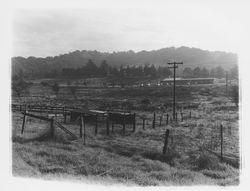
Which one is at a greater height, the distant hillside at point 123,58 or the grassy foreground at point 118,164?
the distant hillside at point 123,58

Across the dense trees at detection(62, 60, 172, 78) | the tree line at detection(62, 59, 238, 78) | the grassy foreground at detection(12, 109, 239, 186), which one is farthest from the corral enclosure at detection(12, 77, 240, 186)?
the dense trees at detection(62, 60, 172, 78)

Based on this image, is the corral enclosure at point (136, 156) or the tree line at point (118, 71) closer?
the corral enclosure at point (136, 156)

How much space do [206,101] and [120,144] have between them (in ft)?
32.9

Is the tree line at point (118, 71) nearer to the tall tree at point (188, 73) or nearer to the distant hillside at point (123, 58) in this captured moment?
the distant hillside at point (123, 58)

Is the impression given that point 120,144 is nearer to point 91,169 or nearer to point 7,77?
point 91,169

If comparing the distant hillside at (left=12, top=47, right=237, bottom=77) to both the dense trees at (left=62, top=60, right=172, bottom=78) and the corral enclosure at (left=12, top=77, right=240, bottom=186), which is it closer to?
the dense trees at (left=62, top=60, right=172, bottom=78)

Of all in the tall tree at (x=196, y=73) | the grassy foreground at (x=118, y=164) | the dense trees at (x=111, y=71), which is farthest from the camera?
the tall tree at (x=196, y=73)

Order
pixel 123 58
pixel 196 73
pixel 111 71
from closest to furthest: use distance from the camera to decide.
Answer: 1. pixel 123 58
2. pixel 111 71
3. pixel 196 73

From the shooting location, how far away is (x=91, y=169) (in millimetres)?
8547

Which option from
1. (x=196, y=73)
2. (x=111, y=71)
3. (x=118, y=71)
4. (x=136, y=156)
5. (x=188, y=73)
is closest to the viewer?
→ (x=136, y=156)

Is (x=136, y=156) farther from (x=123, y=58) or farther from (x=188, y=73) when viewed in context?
(x=188, y=73)

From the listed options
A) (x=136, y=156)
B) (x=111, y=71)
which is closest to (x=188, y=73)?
(x=111, y=71)

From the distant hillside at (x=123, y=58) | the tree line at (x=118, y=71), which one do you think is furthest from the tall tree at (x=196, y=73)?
the distant hillside at (x=123, y=58)

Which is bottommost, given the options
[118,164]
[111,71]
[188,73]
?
[118,164]
